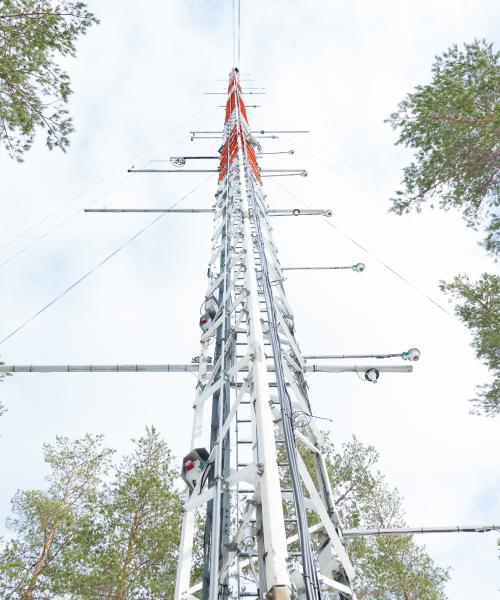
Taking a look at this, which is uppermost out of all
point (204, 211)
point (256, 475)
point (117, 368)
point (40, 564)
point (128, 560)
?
point (204, 211)

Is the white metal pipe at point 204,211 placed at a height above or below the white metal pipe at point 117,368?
above

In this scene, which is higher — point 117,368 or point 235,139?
point 235,139

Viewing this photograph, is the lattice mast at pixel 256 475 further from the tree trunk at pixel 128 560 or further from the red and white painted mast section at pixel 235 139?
the tree trunk at pixel 128 560

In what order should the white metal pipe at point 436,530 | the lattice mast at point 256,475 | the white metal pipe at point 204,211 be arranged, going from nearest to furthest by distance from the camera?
1. the lattice mast at point 256,475
2. the white metal pipe at point 436,530
3. the white metal pipe at point 204,211

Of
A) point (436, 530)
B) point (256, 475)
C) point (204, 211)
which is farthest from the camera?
point (204, 211)

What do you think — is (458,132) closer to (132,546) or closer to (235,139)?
(235,139)

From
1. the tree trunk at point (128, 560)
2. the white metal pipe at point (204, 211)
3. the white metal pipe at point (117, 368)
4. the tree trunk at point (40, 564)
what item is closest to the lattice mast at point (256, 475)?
the white metal pipe at point (117, 368)

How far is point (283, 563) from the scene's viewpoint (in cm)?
304

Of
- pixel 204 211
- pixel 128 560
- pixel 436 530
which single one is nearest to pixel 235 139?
pixel 204 211

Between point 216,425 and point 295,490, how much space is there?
2004 millimetres

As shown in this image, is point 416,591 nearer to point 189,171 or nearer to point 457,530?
point 457,530

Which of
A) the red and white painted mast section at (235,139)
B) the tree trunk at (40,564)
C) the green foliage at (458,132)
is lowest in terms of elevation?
the tree trunk at (40,564)

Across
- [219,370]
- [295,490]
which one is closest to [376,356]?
[219,370]

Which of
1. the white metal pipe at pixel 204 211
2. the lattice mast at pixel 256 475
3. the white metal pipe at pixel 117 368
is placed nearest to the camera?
the lattice mast at pixel 256 475
